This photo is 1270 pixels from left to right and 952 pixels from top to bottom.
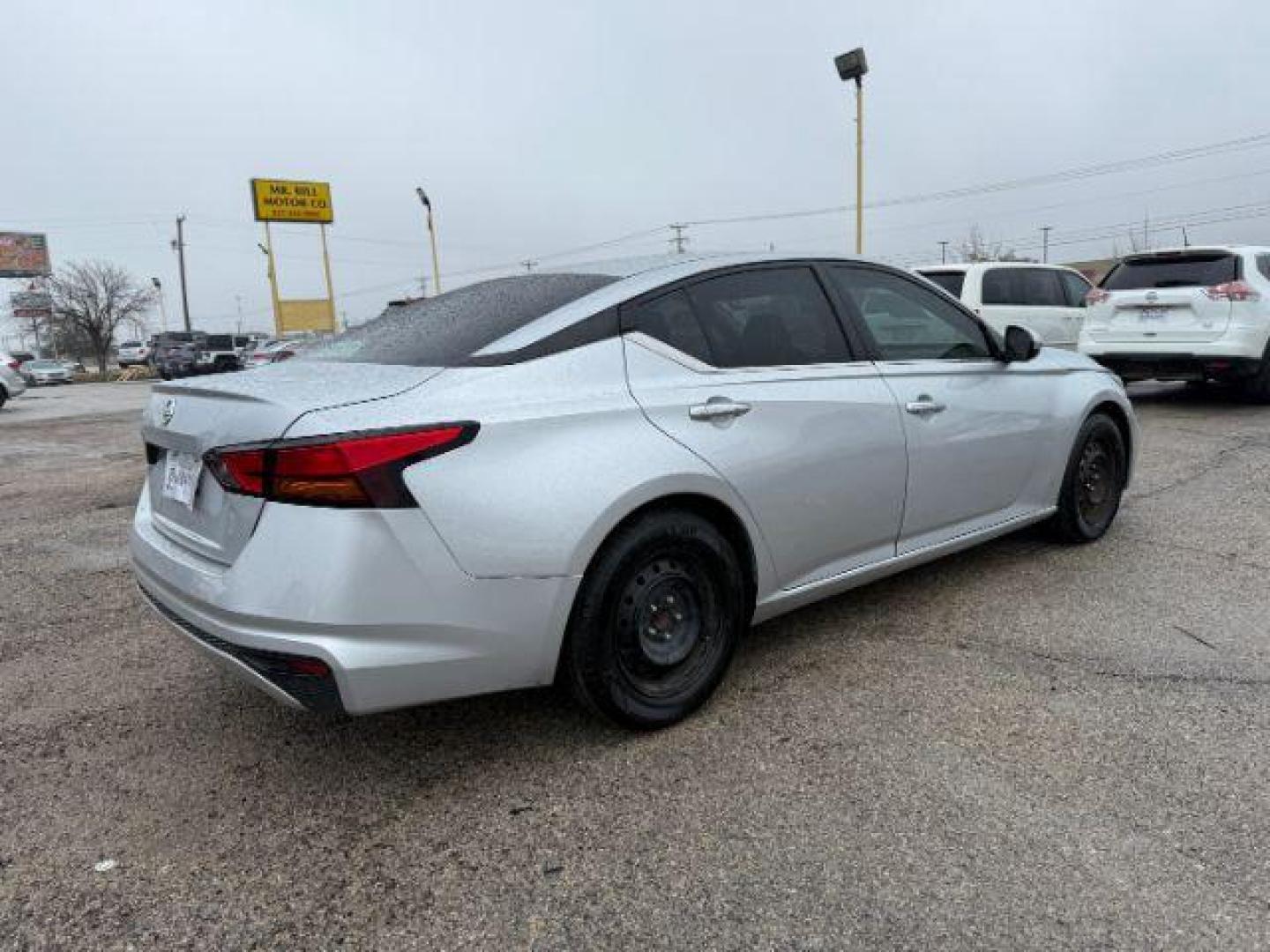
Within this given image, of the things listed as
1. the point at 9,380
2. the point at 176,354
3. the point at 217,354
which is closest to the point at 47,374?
the point at 176,354

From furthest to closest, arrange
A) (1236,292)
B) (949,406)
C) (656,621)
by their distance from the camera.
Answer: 1. (1236,292)
2. (949,406)
3. (656,621)

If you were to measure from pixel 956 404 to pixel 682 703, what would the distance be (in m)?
1.77

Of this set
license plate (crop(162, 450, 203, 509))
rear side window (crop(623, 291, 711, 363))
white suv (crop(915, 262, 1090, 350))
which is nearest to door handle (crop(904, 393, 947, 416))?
rear side window (crop(623, 291, 711, 363))

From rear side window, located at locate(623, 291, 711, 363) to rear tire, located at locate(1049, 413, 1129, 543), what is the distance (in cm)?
240

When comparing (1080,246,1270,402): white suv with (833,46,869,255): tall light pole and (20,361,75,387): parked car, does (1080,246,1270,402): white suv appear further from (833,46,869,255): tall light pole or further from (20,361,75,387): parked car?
(20,361,75,387): parked car

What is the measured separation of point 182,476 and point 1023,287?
9.89 meters

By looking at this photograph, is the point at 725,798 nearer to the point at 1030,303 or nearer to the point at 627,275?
the point at 627,275

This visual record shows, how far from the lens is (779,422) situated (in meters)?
3.00

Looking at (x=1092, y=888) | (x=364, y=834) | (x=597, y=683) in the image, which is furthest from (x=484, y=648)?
(x=1092, y=888)

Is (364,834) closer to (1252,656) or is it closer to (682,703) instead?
(682,703)

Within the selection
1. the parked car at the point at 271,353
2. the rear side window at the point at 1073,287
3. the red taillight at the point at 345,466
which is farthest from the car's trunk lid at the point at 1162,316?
the parked car at the point at 271,353

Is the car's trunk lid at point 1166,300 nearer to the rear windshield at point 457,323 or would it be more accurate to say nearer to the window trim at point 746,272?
the window trim at point 746,272

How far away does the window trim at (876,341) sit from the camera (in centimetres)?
346

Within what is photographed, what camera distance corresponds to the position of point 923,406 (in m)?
3.50
